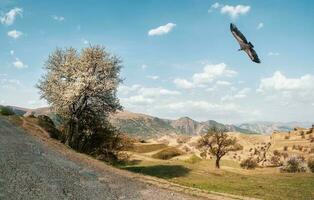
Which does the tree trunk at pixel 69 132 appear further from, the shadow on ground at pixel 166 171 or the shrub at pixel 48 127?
the shadow on ground at pixel 166 171

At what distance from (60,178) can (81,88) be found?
23749mm

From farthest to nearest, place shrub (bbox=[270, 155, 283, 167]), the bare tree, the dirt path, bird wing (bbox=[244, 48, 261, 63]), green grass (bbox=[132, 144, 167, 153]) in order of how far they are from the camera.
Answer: green grass (bbox=[132, 144, 167, 153])
shrub (bbox=[270, 155, 283, 167])
the bare tree
the dirt path
bird wing (bbox=[244, 48, 261, 63])

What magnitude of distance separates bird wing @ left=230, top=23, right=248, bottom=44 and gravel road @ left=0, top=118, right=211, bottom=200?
14422mm

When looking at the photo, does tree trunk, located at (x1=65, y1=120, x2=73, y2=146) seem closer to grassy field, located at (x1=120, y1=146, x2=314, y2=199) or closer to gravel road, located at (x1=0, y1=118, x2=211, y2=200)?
grassy field, located at (x1=120, y1=146, x2=314, y2=199)

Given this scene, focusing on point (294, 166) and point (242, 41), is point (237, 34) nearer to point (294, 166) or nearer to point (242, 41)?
point (242, 41)

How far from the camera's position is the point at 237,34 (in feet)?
66.0

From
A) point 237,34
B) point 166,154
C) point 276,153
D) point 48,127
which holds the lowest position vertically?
point 166,154

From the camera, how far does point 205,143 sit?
88.2 meters

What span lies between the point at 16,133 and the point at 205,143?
51345 mm

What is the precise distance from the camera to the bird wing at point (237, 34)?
1989cm

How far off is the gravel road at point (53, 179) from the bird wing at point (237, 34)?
47.3 ft

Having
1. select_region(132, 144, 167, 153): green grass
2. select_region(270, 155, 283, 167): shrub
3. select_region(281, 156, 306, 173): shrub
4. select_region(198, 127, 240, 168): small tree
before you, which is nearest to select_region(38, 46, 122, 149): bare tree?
select_region(198, 127, 240, 168): small tree

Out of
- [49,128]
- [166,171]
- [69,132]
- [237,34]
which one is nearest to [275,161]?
[166,171]

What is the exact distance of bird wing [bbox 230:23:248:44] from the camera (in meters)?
19.9
